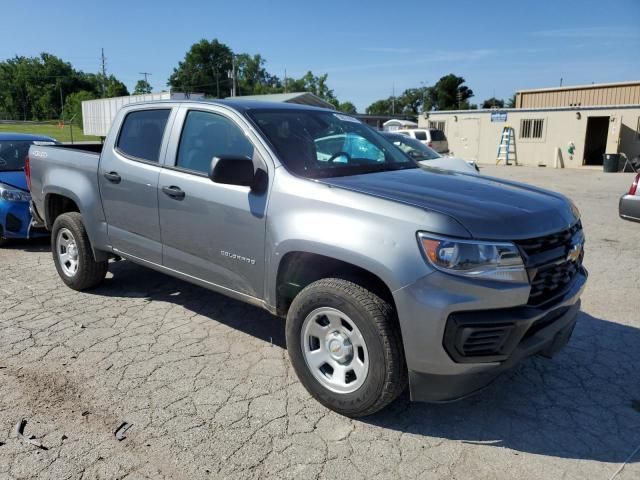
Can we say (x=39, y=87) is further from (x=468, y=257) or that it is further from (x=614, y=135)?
(x=468, y=257)

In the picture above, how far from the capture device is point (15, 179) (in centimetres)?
723

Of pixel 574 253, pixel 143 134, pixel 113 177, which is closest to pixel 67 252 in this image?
pixel 113 177

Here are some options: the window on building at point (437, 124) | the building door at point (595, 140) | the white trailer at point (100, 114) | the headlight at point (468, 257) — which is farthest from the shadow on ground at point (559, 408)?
the white trailer at point (100, 114)

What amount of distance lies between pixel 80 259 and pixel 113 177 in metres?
1.07

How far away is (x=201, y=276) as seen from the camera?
387cm

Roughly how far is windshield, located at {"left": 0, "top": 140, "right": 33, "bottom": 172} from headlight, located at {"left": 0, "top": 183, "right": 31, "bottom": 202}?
69 cm

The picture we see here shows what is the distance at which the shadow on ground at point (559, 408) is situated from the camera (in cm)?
288

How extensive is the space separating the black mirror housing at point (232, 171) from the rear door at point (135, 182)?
1042mm

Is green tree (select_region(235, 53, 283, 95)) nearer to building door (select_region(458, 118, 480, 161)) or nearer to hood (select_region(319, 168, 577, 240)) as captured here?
building door (select_region(458, 118, 480, 161))

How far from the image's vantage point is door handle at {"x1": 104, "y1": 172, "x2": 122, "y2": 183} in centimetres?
441

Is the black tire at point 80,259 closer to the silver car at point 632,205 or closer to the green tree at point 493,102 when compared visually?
the silver car at point 632,205

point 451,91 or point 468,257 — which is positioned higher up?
point 451,91

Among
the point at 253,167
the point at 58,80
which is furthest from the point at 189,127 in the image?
the point at 58,80

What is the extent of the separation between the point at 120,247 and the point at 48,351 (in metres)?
1.07
